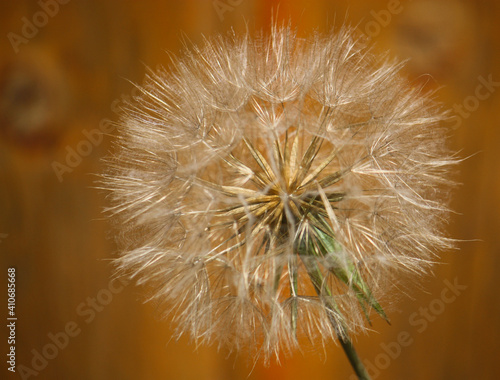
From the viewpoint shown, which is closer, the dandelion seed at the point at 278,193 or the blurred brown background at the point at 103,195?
the dandelion seed at the point at 278,193

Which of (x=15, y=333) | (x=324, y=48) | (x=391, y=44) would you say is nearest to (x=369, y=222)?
(x=324, y=48)

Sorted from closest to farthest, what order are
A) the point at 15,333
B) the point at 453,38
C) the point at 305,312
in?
1. the point at 305,312
2. the point at 453,38
3. the point at 15,333

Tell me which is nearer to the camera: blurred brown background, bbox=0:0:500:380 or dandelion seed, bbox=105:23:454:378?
dandelion seed, bbox=105:23:454:378

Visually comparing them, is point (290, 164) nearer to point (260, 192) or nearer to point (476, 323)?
point (260, 192)

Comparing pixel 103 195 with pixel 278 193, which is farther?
pixel 103 195

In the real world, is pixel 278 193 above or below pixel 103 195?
below
